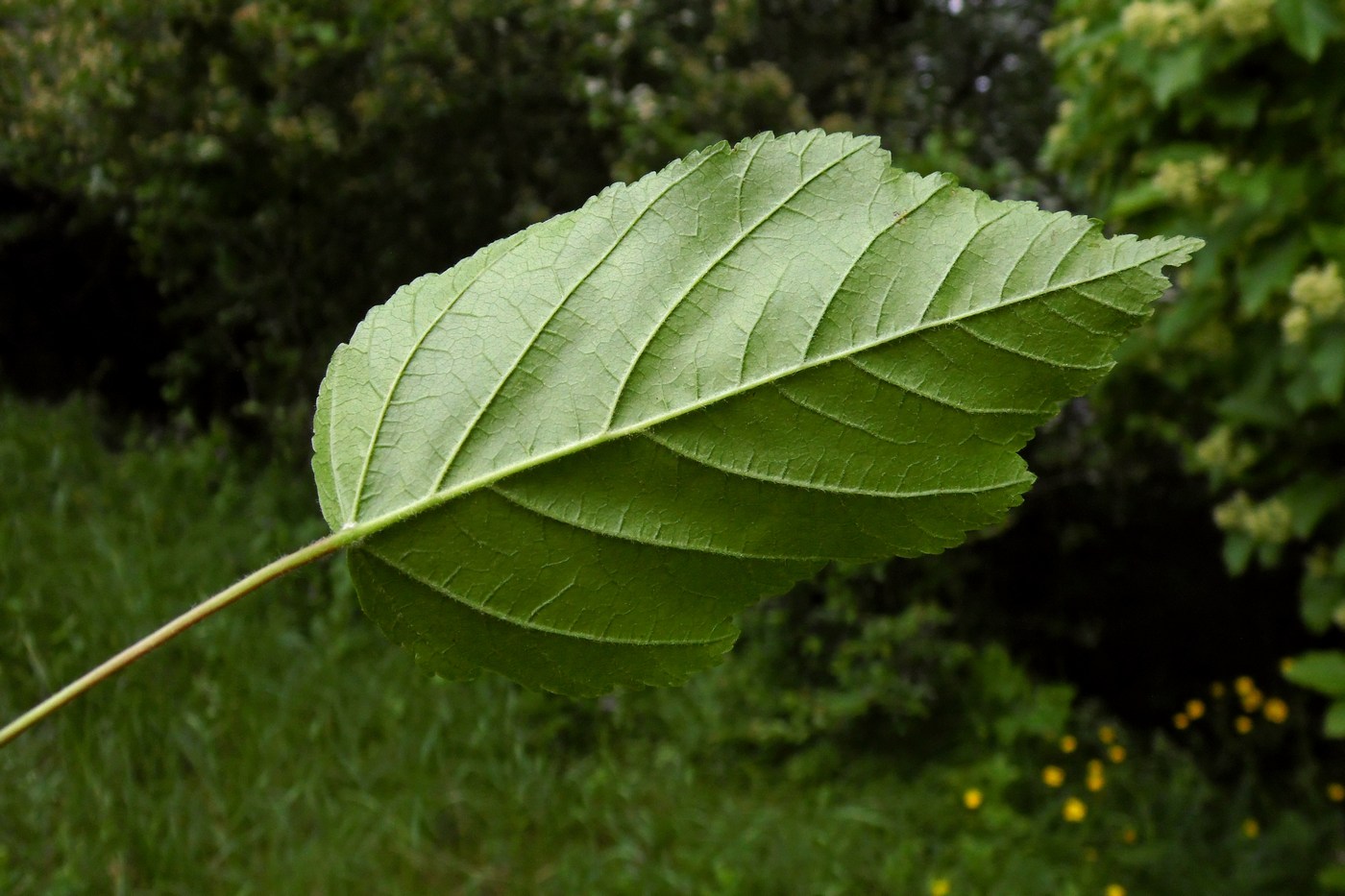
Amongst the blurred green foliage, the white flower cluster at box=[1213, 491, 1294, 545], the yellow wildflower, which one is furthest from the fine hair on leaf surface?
the yellow wildflower

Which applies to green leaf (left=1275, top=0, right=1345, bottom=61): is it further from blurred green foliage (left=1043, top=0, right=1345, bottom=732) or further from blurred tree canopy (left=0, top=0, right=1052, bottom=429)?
blurred tree canopy (left=0, top=0, right=1052, bottom=429)

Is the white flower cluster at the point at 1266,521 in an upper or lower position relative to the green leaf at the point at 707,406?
lower

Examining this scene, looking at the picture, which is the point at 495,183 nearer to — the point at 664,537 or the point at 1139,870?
the point at 1139,870

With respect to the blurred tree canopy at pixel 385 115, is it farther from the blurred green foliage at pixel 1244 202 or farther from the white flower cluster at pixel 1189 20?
the white flower cluster at pixel 1189 20

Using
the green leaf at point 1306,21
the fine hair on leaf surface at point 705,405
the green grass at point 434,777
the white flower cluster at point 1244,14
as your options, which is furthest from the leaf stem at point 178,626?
the white flower cluster at point 1244,14

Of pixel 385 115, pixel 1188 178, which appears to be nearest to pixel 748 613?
pixel 1188 178

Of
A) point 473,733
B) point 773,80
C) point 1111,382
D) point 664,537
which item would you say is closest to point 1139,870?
point 1111,382
